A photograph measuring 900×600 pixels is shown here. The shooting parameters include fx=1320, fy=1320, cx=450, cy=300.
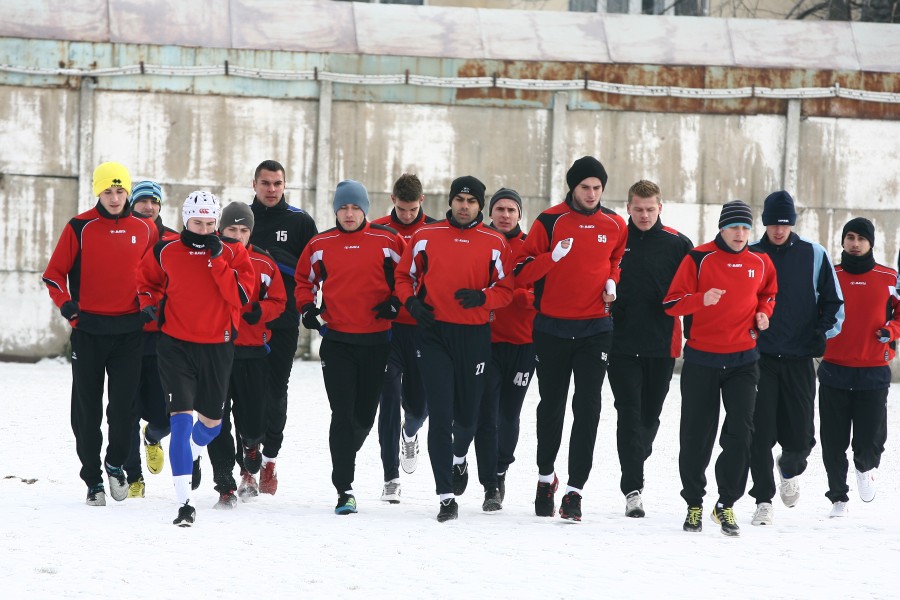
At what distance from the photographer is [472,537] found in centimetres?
686

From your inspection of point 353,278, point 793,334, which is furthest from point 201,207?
point 793,334

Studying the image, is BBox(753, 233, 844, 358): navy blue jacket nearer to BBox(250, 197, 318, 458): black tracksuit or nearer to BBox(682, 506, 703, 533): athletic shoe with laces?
BBox(682, 506, 703, 533): athletic shoe with laces

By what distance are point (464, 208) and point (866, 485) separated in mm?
3198

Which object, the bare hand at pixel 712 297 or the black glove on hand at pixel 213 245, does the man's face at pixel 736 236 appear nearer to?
the bare hand at pixel 712 297

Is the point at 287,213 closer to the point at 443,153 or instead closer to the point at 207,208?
the point at 207,208

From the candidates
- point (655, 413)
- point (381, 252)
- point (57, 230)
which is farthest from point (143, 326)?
point (57, 230)

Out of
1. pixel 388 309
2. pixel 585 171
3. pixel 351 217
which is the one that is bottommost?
pixel 388 309

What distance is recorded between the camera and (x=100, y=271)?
772cm

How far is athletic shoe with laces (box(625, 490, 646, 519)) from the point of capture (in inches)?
304

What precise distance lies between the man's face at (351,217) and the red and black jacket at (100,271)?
1.18 meters

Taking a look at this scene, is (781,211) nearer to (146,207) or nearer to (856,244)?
(856,244)

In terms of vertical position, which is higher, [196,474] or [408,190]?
[408,190]

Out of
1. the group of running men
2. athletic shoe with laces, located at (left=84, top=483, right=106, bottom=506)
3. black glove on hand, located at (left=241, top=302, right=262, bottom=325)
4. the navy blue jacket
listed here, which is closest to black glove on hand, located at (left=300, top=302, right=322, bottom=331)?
the group of running men

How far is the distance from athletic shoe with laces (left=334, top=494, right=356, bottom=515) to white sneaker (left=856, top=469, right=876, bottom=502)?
3.27 m
